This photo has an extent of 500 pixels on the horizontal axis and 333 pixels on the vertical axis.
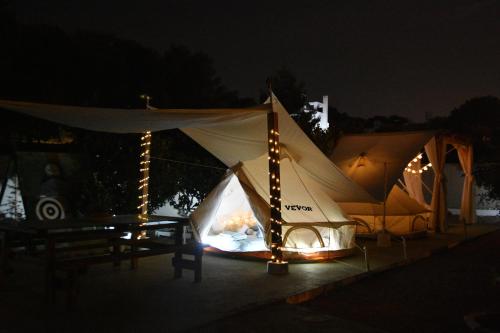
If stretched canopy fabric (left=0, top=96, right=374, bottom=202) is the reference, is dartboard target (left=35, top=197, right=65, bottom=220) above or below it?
below

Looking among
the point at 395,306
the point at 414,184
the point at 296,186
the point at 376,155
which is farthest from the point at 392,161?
the point at 395,306

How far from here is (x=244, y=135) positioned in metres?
7.92

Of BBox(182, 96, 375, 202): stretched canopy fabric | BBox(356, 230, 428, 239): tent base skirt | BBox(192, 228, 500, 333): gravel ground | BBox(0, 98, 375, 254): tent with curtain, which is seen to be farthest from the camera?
BBox(356, 230, 428, 239): tent base skirt

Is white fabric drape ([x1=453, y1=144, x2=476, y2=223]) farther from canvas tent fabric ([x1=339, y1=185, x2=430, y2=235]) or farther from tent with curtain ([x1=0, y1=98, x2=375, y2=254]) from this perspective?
tent with curtain ([x1=0, y1=98, x2=375, y2=254])

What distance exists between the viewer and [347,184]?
28.8 ft

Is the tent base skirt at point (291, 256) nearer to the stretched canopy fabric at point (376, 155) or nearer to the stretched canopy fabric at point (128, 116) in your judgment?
the stretched canopy fabric at point (128, 116)

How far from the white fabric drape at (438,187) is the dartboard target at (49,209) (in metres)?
9.78

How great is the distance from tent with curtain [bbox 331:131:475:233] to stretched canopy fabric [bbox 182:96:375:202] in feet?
7.79

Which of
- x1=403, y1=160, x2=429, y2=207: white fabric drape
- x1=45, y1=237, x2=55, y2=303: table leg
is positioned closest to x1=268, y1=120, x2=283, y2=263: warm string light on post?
x1=45, y1=237, x2=55, y2=303: table leg

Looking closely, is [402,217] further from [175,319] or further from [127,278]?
[175,319]

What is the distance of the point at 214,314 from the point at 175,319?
0.42 m

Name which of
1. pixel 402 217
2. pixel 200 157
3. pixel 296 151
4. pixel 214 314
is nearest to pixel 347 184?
pixel 296 151

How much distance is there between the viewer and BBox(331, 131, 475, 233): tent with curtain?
37.8 feet

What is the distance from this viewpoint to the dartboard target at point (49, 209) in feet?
31.4
